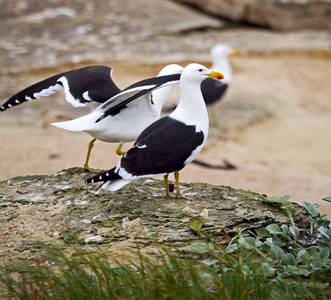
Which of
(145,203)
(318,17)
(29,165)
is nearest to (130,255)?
(145,203)

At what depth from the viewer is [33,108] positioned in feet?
28.0

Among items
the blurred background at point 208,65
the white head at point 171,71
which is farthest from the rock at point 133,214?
the blurred background at point 208,65

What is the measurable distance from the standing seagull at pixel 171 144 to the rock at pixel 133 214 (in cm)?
21

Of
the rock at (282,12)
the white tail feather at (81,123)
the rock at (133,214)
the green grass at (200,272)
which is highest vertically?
the white tail feather at (81,123)

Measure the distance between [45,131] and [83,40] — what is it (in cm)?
344

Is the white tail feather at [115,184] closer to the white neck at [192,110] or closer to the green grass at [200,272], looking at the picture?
the green grass at [200,272]

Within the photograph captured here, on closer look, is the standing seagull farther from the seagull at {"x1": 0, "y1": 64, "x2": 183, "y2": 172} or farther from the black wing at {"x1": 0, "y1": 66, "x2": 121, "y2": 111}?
the black wing at {"x1": 0, "y1": 66, "x2": 121, "y2": 111}

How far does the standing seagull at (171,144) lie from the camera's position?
11.2 feet

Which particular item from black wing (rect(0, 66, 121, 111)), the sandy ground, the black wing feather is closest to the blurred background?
the sandy ground

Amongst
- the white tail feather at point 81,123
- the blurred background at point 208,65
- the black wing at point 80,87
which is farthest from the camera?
the blurred background at point 208,65

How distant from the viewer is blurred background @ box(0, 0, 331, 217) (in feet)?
23.4

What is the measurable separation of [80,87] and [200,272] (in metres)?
1.92

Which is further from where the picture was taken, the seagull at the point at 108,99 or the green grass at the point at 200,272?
the seagull at the point at 108,99

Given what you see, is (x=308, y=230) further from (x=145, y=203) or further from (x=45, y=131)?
(x=45, y=131)
